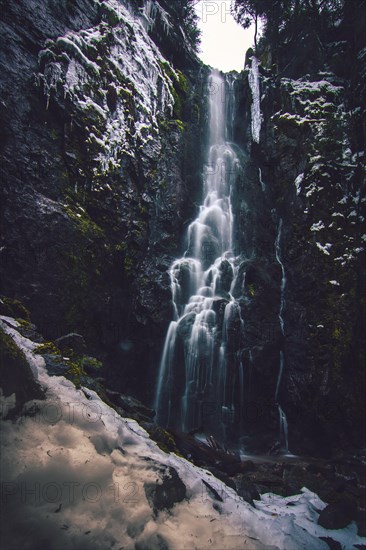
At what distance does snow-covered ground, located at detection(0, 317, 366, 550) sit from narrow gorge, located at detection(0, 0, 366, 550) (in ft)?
0.05

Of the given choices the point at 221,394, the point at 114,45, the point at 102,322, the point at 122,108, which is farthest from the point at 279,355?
the point at 114,45

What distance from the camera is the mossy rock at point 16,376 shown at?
2.43m

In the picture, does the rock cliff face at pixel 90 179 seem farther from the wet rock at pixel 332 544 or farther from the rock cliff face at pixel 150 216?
the wet rock at pixel 332 544

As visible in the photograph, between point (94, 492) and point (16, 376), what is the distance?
1.15 m

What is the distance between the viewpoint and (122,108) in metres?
12.3

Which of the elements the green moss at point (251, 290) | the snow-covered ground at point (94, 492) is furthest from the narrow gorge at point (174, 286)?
the green moss at point (251, 290)

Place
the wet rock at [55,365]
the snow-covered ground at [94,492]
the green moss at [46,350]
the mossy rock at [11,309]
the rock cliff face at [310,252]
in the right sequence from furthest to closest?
the rock cliff face at [310,252], the mossy rock at [11,309], the green moss at [46,350], the wet rock at [55,365], the snow-covered ground at [94,492]

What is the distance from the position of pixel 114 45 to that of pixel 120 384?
46.7 ft

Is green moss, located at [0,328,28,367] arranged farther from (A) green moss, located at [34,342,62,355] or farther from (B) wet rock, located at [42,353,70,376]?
(A) green moss, located at [34,342,62,355]

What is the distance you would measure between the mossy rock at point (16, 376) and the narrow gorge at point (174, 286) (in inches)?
0.9

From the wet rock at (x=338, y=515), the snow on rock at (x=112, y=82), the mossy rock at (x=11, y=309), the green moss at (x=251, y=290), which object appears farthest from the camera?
the green moss at (x=251, y=290)

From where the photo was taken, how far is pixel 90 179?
10.4 m

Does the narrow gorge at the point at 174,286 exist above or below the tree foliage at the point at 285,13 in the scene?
below

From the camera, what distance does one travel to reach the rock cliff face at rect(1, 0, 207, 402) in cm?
855
